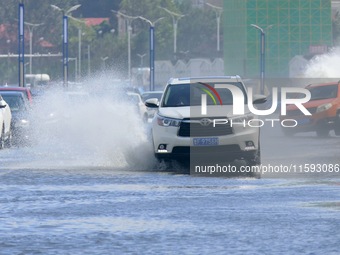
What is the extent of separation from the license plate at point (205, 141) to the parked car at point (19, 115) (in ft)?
48.4

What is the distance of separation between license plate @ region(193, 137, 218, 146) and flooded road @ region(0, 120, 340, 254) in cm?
81

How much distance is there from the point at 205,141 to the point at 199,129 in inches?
9.4

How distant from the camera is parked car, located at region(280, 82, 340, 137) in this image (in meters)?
43.1

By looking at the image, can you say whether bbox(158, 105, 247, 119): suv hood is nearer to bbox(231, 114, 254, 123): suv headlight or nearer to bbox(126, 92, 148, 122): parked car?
bbox(231, 114, 254, 123): suv headlight

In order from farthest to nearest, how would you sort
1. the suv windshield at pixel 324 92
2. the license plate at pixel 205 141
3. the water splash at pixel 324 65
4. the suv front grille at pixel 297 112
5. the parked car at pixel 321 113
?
the water splash at pixel 324 65 → the suv windshield at pixel 324 92 → the suv front grille at pixel 297 112 → the parked car at pixel 321 113 → the license plate at pixel 205 141

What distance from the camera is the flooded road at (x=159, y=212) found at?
44.6ft

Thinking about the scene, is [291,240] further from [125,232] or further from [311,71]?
[311,71]

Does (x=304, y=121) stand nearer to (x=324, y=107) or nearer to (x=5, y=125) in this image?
(x=324, y=107)

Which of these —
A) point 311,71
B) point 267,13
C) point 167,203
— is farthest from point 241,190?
point 267,13

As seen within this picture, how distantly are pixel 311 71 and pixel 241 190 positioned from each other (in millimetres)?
109823

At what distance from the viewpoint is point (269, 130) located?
50719mm

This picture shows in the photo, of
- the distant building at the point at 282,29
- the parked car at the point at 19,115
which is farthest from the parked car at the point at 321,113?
the distant building at the point at 282,29

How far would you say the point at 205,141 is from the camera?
979 inches

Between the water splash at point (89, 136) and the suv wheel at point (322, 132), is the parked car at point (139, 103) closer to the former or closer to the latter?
the water splash at point (89, 136)
